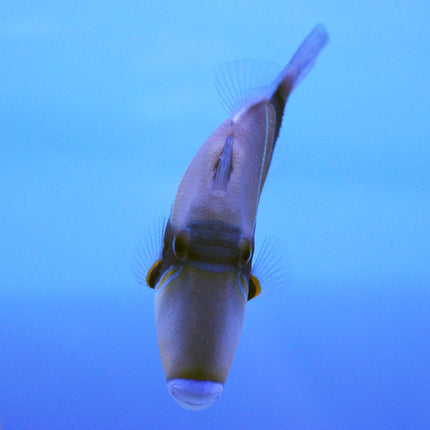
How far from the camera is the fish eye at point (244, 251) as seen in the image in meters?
1.13

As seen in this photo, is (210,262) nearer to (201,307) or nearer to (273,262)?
(201,307)

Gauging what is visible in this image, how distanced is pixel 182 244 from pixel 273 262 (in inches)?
13.5

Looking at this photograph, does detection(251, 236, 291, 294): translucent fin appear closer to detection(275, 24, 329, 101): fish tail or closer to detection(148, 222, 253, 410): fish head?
detection(148, 222, 253, 410): fish head

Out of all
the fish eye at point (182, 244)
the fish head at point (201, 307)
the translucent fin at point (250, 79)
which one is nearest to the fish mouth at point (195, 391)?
the fish head at point (201, 307)

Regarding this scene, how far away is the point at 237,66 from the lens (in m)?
1.48

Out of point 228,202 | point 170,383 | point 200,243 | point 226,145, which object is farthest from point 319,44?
point 170,383

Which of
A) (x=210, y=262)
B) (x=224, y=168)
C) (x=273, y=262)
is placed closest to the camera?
(x=210, y=262)

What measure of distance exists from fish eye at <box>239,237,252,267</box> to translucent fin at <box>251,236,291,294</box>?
0.58 feet

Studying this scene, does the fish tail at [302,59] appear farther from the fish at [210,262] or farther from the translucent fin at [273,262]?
the translucent fin at [273,262]

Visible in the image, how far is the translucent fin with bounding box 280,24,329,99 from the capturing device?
1.55m

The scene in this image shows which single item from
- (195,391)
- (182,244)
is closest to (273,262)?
(182,244)

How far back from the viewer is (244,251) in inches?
44.5

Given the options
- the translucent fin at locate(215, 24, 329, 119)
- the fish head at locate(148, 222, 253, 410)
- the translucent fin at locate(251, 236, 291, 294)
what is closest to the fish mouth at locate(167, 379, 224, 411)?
the fish head at locate(148, 222, 253, 410)

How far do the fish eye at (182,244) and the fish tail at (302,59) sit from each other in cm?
71
